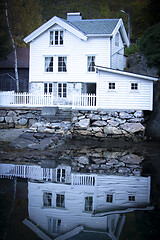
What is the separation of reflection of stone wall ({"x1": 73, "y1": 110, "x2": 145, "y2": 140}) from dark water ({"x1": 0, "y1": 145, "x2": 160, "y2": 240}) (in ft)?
24.6

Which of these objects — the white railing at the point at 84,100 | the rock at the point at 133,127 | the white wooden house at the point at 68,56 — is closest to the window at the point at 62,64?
the white wooden house at the point at 68,56

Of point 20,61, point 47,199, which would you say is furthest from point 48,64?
point 47,199

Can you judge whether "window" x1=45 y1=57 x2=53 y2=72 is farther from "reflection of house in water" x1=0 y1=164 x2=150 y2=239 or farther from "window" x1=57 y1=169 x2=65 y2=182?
"reflection of house in water" x1=0 y1=164 x2=150 y2=239

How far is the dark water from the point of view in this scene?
589 centimetres

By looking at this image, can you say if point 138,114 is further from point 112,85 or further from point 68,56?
point 68,56

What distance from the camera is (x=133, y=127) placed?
19328mm

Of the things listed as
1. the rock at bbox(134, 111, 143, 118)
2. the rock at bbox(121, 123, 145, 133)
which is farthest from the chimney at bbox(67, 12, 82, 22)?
the rock at bbox(121, 123, 145, 133)

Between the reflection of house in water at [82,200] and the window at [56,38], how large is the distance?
60.4 feet

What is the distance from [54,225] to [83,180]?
3.44 m

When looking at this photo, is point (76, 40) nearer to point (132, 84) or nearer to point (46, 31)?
point (46, 31)

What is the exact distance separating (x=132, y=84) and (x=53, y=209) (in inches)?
579

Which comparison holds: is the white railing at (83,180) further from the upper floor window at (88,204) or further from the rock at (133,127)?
the rock at (133,127)

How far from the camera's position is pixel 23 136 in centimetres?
1734

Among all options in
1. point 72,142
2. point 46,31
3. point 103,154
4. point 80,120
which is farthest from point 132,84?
point 46,31
